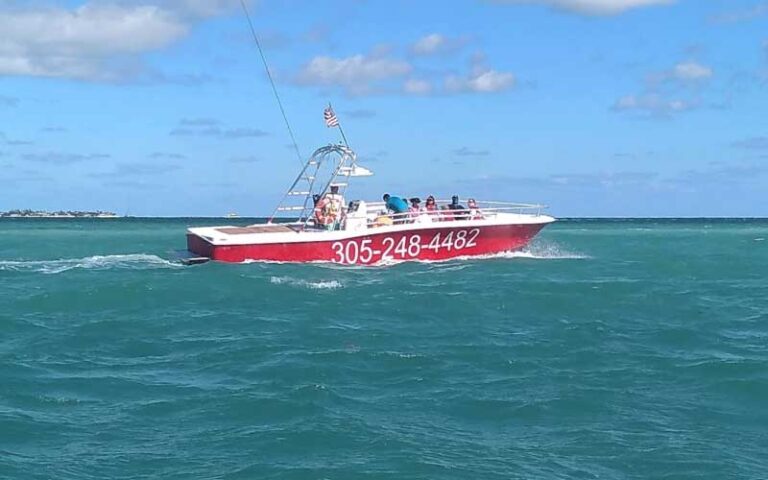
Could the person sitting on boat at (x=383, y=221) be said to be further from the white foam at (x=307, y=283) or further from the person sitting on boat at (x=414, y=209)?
the white foam at (x=307, y=283)

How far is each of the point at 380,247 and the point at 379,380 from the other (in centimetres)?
1328

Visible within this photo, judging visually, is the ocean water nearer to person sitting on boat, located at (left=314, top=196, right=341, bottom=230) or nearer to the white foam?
the white foam

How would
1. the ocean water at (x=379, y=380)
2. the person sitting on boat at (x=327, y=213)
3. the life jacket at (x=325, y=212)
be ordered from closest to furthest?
the ocean water at (x=379, y=380) < the person sitting on boat at (x=327, y=213) < the life jacket at (x=325, y=212)

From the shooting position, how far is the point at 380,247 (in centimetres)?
2495

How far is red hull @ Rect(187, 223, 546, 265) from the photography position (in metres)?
24.2

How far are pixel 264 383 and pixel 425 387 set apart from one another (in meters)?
1.94

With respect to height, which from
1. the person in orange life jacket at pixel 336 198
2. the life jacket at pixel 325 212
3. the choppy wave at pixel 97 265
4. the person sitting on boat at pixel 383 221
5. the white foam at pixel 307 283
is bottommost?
the white foam at pixel 307 283

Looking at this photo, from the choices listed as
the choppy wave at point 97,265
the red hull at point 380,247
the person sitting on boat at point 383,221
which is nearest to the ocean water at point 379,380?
the red hull at point 380,247

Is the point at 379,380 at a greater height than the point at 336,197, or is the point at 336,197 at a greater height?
the point at 336,197

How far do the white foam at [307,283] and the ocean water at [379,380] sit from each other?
0.15 feet

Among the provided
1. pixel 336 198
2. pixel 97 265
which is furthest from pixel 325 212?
pixel 97 265

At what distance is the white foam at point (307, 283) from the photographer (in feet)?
67.5

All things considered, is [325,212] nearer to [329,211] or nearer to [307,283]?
[329,211]

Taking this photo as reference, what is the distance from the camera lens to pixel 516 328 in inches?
617
